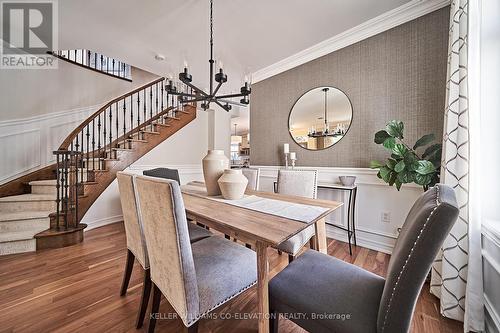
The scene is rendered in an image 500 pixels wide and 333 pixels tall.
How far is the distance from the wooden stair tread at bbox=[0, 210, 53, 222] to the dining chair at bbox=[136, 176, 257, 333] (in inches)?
92.0

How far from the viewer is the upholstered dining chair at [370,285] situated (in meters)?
0.57

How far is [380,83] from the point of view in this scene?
2250mm

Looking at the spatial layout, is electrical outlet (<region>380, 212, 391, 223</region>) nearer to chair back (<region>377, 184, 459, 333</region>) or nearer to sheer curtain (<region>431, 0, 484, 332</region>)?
sheer curtain (<region>431, 0, 484, 332</region>)

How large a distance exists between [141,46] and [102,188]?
2.11 m

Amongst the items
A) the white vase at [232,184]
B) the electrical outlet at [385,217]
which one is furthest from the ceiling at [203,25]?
the electrical outlet at [385,217]

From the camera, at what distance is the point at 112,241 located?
253 centimetres

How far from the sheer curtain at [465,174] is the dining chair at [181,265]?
1.32 metres

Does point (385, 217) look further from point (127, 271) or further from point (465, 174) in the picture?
point (127, 271)

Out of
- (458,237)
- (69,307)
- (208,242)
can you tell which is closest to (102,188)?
(69,307)

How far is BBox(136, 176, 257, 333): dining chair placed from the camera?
0.81 metres

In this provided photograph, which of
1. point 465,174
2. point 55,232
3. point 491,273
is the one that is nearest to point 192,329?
point 491,273

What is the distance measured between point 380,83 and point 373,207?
4.65 feet

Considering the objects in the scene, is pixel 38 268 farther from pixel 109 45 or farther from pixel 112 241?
pixel 109 45

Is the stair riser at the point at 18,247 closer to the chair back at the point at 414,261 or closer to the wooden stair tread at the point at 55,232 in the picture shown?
the wooden stair tread at the point at 55,232
